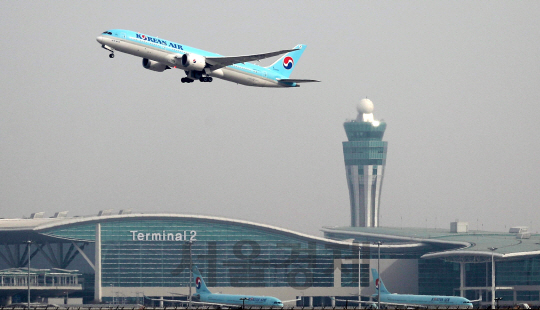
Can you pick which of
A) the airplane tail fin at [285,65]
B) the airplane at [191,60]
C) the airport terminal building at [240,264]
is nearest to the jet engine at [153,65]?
the airplane at [191,60]

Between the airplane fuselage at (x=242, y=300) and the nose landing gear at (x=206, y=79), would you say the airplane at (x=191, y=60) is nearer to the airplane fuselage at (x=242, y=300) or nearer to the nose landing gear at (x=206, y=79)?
the nose landing gear at (x=206, y=79)

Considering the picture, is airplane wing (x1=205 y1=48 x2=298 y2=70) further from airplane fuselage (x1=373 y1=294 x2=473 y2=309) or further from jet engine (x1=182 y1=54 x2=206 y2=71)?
airplane fuselage (x1=373 y1=294 x2=473 y2=309)

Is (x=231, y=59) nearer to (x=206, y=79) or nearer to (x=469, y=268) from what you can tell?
(x=206, y=79)

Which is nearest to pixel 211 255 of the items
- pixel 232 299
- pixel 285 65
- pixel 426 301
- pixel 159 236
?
pixel 159 236

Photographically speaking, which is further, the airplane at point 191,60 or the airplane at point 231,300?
the airplane at point 231,300

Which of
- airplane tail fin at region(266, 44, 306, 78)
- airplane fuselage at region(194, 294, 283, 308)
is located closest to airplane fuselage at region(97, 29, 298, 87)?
airplane tail fin at region(266, 44, 306, 78)

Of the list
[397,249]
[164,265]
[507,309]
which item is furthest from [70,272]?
[507,309]
